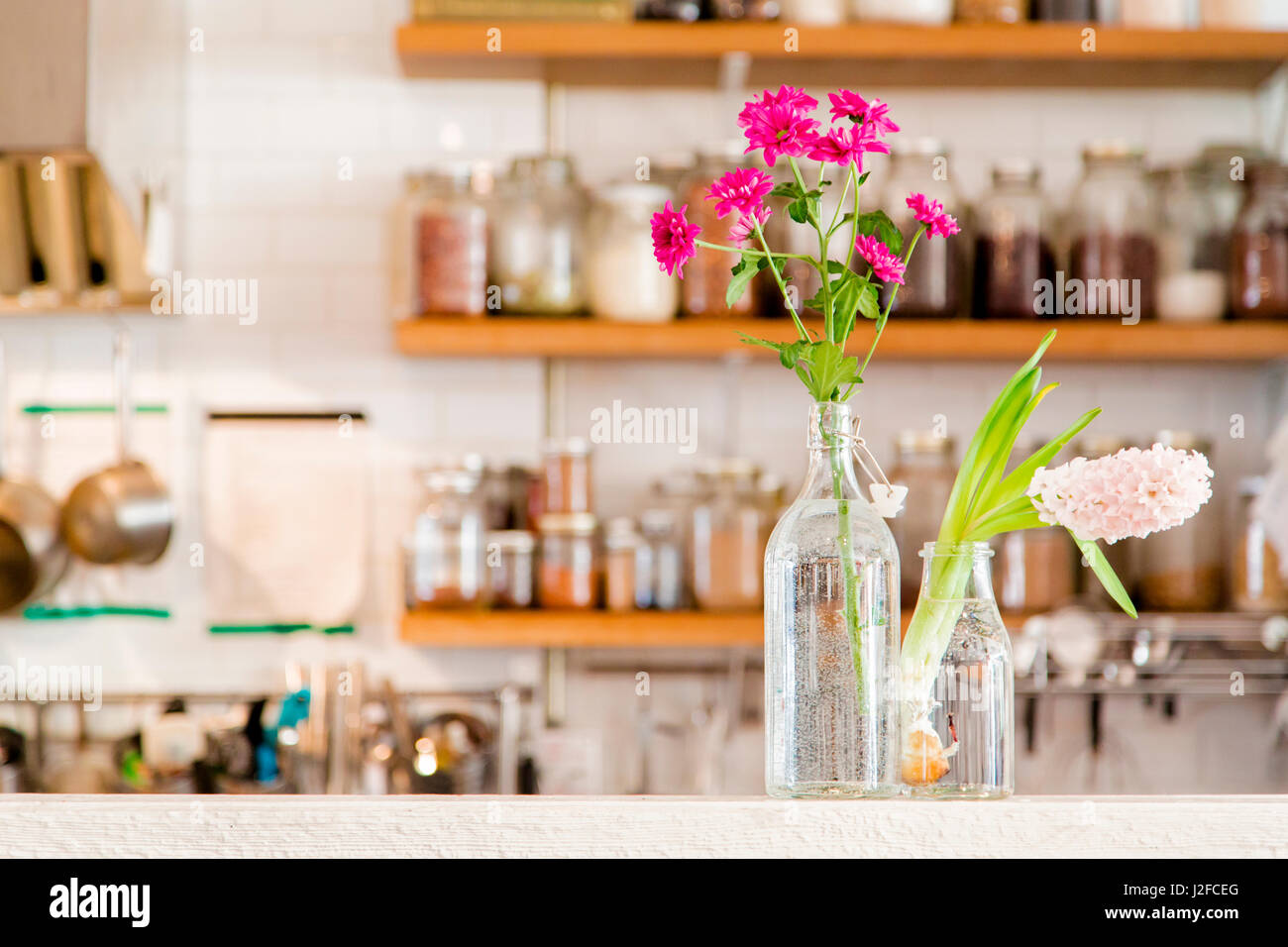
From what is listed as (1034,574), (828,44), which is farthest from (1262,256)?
(828,44)

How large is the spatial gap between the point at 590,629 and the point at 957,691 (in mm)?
1262

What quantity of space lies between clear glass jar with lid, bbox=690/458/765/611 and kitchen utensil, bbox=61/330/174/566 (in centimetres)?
97

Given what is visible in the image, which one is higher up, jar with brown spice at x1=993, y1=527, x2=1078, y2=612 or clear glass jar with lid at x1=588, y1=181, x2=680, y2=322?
clear glass jar with lid at x1=588, y1=181, x2=680, y2=322

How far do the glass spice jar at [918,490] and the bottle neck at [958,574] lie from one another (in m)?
1.22

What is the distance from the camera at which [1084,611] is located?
2.04 meters

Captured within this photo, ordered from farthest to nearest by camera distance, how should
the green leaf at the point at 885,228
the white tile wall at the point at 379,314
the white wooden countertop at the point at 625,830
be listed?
1. the white tile wall at the point at 379,314
2. the green leaf at the point at 885,228
3. the white wooden countertop at the point at 625,830

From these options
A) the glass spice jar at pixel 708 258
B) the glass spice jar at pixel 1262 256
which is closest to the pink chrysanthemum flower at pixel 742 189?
the glass spice jar at pixel 708 258

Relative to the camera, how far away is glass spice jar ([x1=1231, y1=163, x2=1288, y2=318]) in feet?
6.70

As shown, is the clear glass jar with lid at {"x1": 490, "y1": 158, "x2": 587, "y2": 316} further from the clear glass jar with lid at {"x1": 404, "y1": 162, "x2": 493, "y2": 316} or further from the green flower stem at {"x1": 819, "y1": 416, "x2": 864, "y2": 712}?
the green flower stem at {"x1": 819, "y1": 416, "x2": 864, "y2": 712}

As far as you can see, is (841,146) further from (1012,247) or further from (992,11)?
(992,11)

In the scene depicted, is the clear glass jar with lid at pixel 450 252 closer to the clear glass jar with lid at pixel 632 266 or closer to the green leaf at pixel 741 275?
the clear glass jar with lid at pixel 632 266

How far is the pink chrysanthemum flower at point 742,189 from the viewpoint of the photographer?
2.63ft

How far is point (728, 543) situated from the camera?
6.77 ft

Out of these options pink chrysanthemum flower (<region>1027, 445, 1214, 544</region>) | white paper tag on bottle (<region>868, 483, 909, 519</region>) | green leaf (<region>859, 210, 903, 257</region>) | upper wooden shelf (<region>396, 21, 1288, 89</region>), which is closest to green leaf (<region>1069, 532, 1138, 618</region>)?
pink chrysanthemum flower (<region>1027, 445, 1214, 544</region>)
